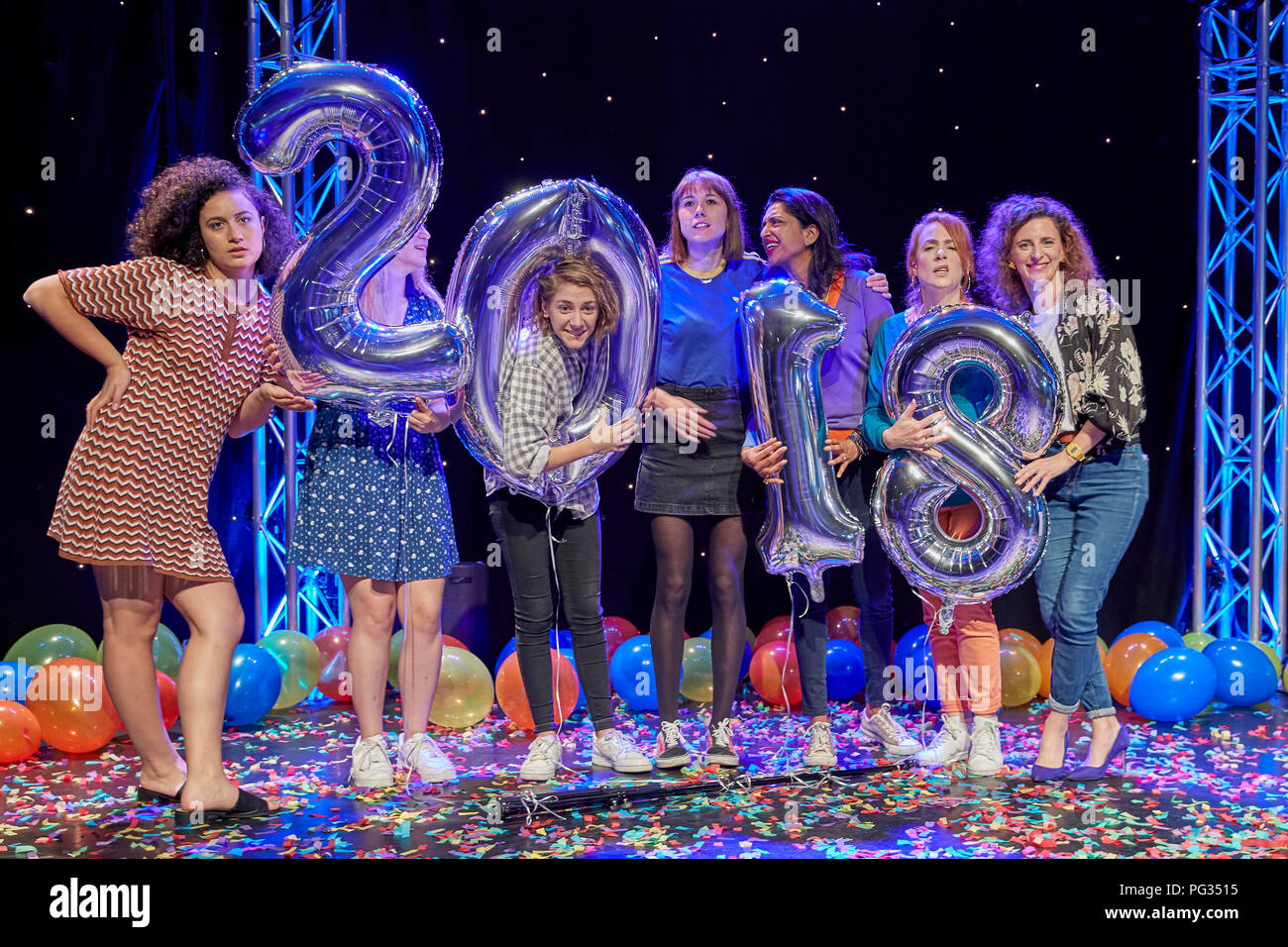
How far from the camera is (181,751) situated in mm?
3887

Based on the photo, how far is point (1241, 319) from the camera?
5.11 m

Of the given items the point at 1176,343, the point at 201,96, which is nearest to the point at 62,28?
the point at 201,96

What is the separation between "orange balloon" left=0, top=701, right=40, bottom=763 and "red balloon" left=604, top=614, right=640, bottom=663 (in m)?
1.99

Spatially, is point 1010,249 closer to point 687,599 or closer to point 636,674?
point 687,599

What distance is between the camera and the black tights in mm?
3664

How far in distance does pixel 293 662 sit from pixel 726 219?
7.50 feet

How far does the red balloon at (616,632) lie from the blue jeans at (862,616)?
0.95 m

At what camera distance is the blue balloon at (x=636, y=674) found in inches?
174

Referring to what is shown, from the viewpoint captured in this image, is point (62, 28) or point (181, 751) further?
point (62, 28)

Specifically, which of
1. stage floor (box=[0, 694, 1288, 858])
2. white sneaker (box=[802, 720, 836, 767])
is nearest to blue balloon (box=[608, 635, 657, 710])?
stage floor (box=[0, 694, 1288, 858])

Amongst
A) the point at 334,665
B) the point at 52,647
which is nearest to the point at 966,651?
the point at 334,665

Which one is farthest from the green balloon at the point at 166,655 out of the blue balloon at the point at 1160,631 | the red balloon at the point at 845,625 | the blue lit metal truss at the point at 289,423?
the blue balloon at the point at 1160,631
